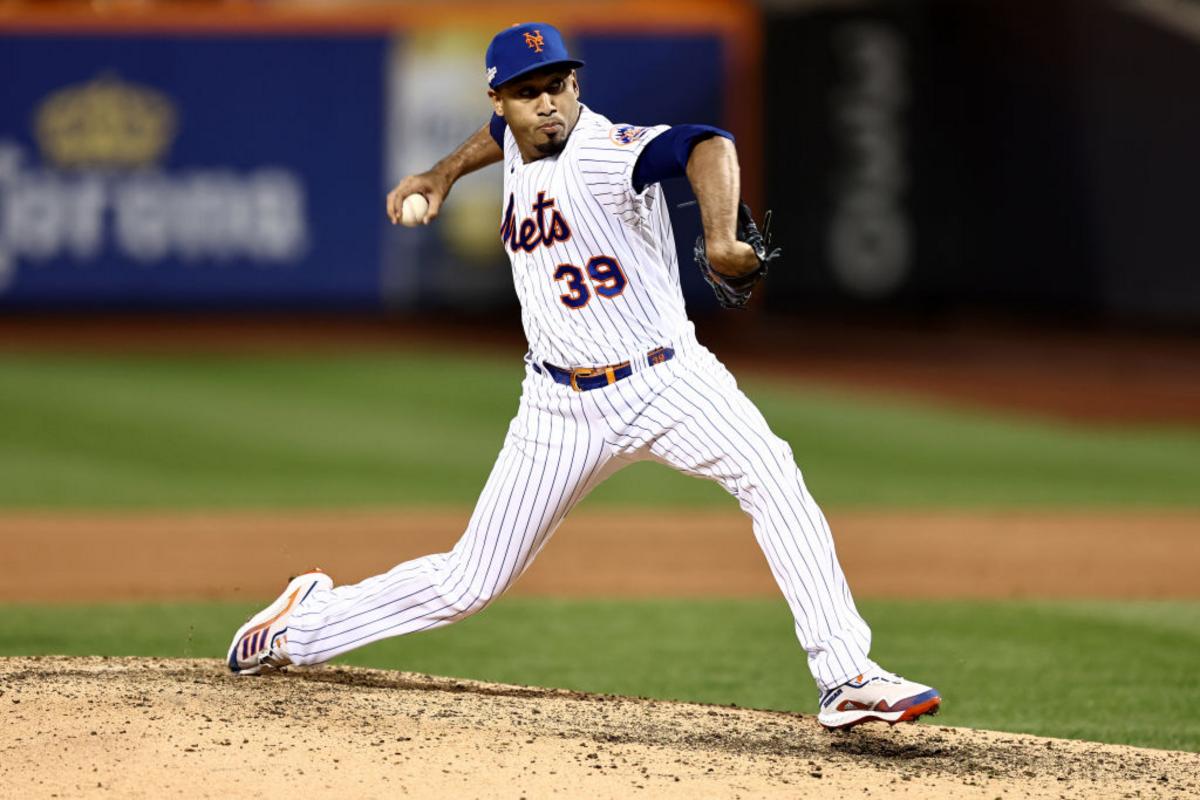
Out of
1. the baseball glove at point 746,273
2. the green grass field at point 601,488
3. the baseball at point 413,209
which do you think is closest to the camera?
the baseball glove at point 746,273

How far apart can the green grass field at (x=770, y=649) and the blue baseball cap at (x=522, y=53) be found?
2255mm

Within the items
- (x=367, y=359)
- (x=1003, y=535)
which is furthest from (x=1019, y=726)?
(x=367, y=359)

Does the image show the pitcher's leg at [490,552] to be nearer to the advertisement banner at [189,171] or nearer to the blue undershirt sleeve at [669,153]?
the blue undershirt sleeve at [669,153]

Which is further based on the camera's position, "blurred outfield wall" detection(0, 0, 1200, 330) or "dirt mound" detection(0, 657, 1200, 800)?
"blurred outfield wall" detection(0, 0, 1200, 330)

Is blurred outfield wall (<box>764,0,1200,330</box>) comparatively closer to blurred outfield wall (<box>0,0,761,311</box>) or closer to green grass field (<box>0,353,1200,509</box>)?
blurred outfield wall (<box>0,0,761,311</box>)

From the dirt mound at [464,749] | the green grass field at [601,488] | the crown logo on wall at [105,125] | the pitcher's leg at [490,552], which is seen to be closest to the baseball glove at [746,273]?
the pitcher's leg at [490,552]

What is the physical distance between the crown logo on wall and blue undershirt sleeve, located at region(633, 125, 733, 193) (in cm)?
1261

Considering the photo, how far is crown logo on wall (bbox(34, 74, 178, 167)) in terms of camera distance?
631 inches

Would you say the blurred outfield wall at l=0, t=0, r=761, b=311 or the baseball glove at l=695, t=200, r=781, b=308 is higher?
the blurred outfield wall at l=0, t=0, r=761, b=311

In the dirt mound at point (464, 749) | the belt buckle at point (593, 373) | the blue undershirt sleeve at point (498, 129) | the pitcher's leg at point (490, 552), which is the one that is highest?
the blue undershirt sleeve at point (498, 129)

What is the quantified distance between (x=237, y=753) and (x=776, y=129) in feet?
47.2

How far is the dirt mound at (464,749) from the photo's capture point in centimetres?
407

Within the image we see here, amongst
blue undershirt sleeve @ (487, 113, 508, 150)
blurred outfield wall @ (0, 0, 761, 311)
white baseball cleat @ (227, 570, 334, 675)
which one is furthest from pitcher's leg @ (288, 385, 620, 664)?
blurred outfield wall @ (0, 0, 761, 311)

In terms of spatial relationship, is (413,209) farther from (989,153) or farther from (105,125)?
(989,153)
